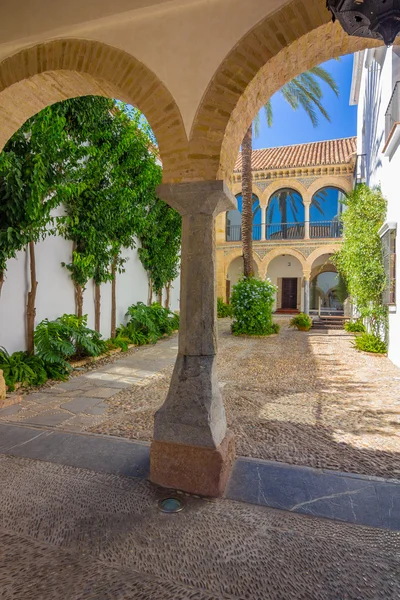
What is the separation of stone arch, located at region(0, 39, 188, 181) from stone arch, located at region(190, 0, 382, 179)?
18 cm

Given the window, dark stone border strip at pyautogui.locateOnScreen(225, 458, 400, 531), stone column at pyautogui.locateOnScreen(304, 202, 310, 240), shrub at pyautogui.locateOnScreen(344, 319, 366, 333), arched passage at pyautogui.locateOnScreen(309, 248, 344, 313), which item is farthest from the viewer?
arched passage at pyautogui.locateOnScreen(309, 248, 344, 313)

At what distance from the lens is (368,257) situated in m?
8.18

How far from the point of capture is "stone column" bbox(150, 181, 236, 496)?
91.0 inches

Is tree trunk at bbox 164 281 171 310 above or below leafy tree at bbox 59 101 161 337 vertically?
below

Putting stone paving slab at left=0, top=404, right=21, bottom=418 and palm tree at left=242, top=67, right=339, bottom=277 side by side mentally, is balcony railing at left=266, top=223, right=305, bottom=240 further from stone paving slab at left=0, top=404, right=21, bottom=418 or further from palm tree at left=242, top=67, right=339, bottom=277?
stone paving slab at left=0, top=404, right=21, bottom=418

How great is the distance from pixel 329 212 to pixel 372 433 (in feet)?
54.2

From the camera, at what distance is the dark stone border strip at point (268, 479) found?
2.09 metres

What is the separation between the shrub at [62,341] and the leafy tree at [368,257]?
593 cm

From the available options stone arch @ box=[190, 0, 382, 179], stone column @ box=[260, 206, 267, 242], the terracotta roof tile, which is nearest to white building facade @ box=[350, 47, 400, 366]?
stone arch @ box=[190, 0, 382, 179]

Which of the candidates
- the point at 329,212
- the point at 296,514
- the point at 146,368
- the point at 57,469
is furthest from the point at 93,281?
the point at 329,212

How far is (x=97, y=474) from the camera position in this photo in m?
2.46

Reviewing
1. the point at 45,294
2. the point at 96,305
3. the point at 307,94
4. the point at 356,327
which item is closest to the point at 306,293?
the point at 356,327

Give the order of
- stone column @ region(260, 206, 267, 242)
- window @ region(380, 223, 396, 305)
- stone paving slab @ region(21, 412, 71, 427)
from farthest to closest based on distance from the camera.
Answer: stone column @ region(260, 206, 267, 242) → window @ region(380, 223, 396, 305) → stone paving slab @ region(21, 412, 71, 427)

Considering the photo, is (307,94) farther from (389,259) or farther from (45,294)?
(45,294)
